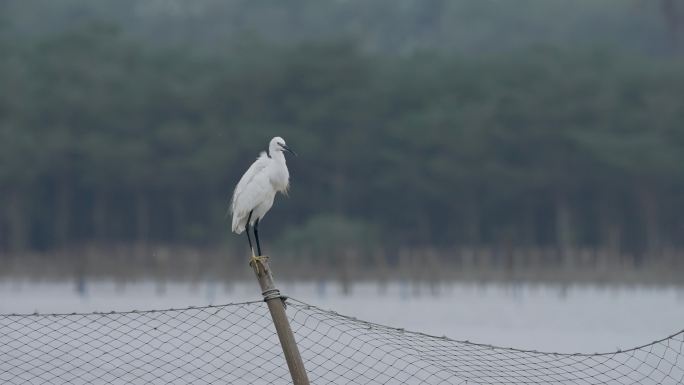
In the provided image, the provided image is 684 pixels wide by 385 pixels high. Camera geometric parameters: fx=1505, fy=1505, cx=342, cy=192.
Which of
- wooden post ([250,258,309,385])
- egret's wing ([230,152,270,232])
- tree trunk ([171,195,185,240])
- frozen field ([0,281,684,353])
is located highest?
egret's wing ([230,152,270,232])

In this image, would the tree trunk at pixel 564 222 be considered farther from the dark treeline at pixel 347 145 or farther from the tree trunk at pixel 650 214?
the tree trunk at pixel 650 214

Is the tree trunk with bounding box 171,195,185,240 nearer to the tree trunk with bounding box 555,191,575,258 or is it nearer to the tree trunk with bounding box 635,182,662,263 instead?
the tree trunk with bounding box 555,191,575,258

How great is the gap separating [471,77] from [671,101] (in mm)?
8020

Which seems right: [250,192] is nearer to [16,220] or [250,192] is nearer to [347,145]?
[347,145]

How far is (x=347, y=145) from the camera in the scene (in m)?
53.3

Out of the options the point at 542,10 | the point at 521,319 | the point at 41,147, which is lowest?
the point at 521,319

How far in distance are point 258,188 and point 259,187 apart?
14 mm

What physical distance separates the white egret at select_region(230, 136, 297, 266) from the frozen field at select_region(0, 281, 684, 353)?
11471 millimetres

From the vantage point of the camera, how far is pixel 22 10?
2761 inches

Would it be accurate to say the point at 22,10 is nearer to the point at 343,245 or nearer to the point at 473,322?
the point at 343,245

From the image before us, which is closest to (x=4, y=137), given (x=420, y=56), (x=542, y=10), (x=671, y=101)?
(x=420, y=56)

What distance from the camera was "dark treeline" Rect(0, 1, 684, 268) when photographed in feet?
171

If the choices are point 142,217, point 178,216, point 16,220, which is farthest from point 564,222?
point 16,220

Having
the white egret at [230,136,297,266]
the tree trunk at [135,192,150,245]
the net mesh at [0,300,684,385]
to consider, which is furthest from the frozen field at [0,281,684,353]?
the white egret at [230,136,297,266]
